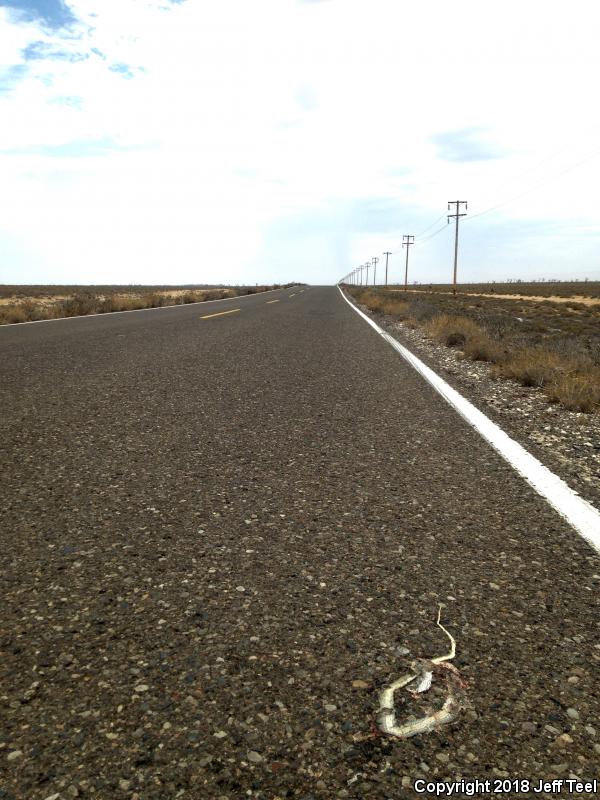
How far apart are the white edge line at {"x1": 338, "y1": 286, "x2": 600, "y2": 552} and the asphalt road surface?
11 cm

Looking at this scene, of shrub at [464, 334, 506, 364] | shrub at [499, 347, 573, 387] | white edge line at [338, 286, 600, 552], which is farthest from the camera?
shrub at [464, 334, 506, 364]

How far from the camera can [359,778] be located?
1461 mm

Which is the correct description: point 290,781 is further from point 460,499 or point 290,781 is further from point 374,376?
point 374,376

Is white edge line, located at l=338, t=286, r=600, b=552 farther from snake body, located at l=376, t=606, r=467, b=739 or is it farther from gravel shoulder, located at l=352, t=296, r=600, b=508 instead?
snake body, located at l=376, t=606, r=467, b=739

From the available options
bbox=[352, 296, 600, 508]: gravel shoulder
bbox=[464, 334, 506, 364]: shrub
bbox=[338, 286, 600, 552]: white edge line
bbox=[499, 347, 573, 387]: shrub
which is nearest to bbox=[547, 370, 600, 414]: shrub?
bbox=[352, 296, 600, 508]: gravel shoulder

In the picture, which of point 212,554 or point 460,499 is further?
point 460,499

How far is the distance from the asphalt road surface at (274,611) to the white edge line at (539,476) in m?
0.11

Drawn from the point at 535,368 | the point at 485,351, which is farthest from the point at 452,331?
the point at 535,368

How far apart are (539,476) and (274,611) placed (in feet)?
7.41

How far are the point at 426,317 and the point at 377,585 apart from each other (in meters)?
15.2

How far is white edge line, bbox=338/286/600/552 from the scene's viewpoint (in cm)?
300

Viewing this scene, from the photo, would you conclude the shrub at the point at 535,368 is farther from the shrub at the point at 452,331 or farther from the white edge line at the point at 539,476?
the shrub at the point at 452,331

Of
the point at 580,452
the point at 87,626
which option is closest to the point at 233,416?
the point at 580,452

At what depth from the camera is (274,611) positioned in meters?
2.18
